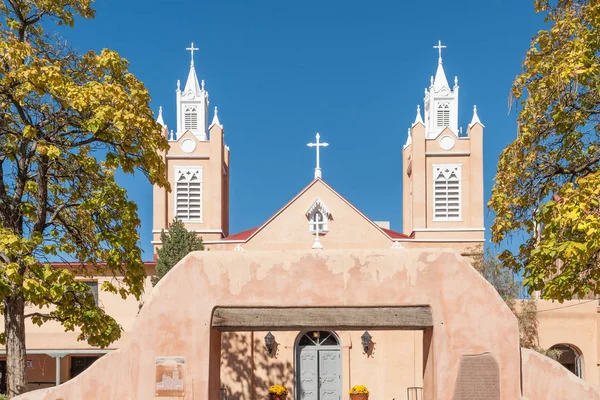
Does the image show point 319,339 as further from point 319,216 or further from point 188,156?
point 188,156

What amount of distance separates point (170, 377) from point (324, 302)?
2.61m

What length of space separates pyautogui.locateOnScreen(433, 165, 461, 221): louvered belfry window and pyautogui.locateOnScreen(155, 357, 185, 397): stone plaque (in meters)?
30.5

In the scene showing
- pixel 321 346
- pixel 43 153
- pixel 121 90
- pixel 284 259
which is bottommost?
pixel 321 346

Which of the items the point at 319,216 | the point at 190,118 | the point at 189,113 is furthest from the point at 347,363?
the point at 189,113

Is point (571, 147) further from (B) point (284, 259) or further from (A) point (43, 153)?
(A) point (43, 153)

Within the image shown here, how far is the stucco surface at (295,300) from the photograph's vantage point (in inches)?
452

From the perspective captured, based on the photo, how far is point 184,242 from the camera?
92.8ft

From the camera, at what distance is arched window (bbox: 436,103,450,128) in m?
42.9

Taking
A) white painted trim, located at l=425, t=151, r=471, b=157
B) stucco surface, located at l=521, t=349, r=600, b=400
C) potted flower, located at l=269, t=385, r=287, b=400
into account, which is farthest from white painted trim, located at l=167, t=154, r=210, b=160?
stucco surface, located at l=521, t=349, r=600, b=400

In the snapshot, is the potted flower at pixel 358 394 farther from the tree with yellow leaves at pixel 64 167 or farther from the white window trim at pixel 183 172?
the white window trim at pixel 183 172

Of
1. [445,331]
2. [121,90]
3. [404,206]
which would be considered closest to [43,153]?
[121,90]

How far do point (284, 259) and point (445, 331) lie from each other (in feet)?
8.84

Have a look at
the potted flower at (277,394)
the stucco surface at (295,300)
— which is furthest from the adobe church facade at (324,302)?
the potted flower at (277,394)

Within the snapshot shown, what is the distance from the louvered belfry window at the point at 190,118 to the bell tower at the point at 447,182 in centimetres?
1239
